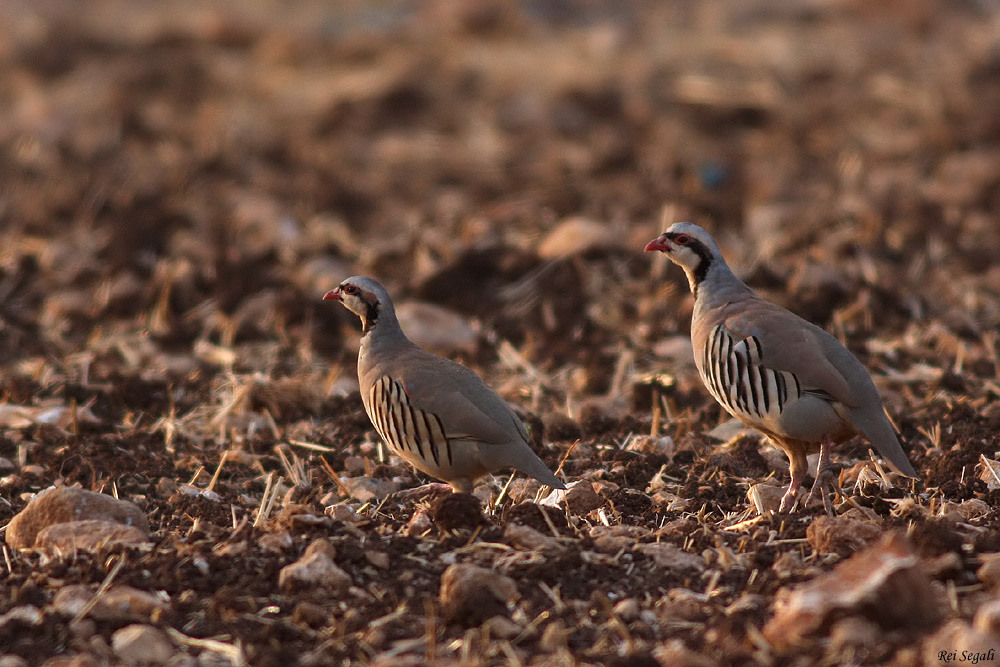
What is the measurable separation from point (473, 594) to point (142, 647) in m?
0.91

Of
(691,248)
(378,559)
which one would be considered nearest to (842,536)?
(378,559)

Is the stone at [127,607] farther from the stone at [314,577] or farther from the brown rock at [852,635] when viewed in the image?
the brown rock at [852,635]

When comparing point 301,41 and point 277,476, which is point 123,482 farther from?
point 301,41

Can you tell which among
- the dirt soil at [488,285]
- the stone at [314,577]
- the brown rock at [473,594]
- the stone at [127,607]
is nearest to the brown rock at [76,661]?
the dirt soil at [488,285]

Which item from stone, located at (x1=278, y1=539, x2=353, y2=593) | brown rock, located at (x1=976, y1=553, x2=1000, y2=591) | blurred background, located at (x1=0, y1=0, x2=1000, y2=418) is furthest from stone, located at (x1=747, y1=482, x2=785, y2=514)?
blurred background, located at (x1=0, y1=0, x2=1000, y2=418)

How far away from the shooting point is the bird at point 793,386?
4.74 m

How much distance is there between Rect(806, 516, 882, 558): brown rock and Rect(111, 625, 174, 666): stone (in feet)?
6.66

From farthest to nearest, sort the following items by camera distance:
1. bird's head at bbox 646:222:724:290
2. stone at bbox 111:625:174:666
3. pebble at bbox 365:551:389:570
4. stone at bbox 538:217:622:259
Answer: stone at bbox 538:217:622:259 → bird's head at bbox 646:222:724:290 → pebble at bbox 365:551:389:570 → stone at bbox 111:625:174:666

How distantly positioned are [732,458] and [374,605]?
2.09 m

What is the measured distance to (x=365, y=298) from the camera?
18.2ft

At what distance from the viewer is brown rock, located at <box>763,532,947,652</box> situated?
335 centimetres

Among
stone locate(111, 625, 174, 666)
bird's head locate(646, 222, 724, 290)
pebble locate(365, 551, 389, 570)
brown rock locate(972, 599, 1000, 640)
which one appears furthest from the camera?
bird's head locate(646, 222, 724, 290)

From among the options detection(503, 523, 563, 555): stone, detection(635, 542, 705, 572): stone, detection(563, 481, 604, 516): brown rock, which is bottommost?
detection(563, 481, 604, 516): brown rock

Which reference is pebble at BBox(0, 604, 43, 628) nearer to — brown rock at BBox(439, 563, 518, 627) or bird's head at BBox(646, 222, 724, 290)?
brown rock at BBox(439, 563, 518, 627)
